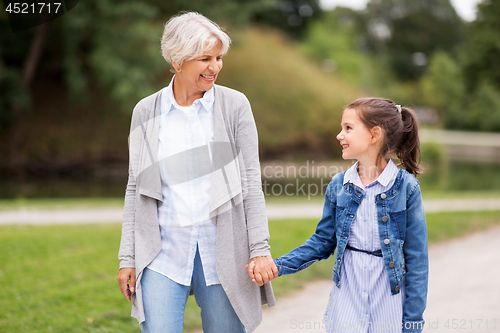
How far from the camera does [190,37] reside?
232cm

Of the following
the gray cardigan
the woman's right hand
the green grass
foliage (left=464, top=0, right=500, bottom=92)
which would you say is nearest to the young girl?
the gray cardigan

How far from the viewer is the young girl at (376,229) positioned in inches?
93.2

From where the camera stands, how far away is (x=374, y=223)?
7.95 feet

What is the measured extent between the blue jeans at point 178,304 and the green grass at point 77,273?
1.85 metres

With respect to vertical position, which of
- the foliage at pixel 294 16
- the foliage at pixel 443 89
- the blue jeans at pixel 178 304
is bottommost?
the blue jeans at pixel 178 304

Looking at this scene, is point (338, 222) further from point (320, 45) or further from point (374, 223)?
point (320, 45)

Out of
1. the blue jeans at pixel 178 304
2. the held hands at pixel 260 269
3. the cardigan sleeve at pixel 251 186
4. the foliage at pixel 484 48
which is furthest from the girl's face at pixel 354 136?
the foliage at pixel 484 48

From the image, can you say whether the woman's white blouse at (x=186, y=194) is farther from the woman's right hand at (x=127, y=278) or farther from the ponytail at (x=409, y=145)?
the ponytail at (x=409, y=145)

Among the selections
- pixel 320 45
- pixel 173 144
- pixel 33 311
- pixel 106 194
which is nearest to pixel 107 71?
pixel 106 194

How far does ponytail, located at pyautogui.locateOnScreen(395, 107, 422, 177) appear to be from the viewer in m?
2.57

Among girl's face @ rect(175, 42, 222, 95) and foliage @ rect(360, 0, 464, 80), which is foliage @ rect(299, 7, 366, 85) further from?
girl's face @ rect(175, 42, 222, 95)

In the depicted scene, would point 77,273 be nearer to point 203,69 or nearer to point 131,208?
point 131,208

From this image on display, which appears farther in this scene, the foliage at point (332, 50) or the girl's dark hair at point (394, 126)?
the foliage at point (332, 50)

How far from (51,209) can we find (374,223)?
873 cm
